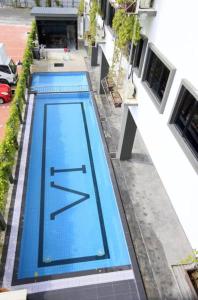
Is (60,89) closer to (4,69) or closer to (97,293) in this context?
(4,69)

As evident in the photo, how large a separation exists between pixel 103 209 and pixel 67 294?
3648mm

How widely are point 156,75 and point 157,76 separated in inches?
3.6

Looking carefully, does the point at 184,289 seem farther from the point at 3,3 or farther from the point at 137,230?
the point at 3,3

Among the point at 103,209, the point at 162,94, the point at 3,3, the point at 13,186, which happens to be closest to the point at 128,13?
the point at 162,94

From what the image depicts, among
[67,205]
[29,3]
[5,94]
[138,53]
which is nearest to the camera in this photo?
[138,53]

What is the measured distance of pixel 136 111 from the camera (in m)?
9.25

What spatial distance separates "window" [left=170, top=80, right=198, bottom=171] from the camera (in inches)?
210

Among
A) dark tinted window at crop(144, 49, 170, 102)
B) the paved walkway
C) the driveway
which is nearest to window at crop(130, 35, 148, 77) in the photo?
dark tinted window at crop(144, 49, 170, 102)

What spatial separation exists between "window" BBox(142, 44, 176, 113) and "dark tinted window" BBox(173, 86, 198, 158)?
67 centimetres

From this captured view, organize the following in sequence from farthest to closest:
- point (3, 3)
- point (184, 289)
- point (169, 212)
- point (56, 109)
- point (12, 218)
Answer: point (3, 3) < point (56, 109) < point (169, 212) < point (12, 218) < point (184, 289)

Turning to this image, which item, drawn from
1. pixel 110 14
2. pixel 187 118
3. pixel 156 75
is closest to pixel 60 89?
pixel 110 14

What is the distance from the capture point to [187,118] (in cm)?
574

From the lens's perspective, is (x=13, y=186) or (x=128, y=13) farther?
(x=13, y=186)

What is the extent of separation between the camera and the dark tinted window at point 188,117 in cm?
539
